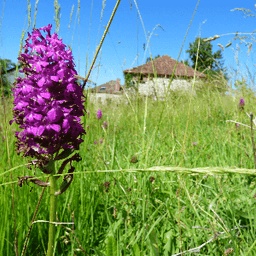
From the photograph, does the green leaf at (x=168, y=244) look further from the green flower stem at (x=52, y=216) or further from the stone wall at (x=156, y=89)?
the stone wall at (x=156, y=89)

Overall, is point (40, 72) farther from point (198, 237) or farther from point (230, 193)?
point (230, 193)

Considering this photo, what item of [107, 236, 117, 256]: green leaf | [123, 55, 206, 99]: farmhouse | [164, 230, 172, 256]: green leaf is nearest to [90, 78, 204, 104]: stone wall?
[123, 55, 206, 99]: farmhouse

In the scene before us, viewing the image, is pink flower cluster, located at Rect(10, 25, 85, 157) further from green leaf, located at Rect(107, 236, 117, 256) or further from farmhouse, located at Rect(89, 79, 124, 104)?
farmhouse, located at Rect(89, 79, 124, 104)

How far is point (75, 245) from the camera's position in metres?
1.35

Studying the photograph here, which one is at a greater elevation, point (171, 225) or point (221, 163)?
point (221, 163)

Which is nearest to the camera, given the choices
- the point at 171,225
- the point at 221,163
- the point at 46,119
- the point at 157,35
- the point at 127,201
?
the point at 46,119

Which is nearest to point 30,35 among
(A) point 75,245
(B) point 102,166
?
(A) point 75,245

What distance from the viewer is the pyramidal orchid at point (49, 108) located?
36.7 inches

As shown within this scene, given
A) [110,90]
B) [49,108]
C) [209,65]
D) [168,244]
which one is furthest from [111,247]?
[110,90]

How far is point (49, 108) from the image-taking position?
0.94 m

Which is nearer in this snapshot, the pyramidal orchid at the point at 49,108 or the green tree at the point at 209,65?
the pyramidal orchid at the point at 49,108

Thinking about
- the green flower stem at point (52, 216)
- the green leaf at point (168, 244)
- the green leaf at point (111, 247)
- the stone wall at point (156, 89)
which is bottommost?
the green leaf at point (168, 244)

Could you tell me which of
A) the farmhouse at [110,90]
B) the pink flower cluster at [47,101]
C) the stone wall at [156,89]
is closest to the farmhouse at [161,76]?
the stone wall at [156,89]

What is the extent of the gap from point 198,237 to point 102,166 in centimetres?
139
